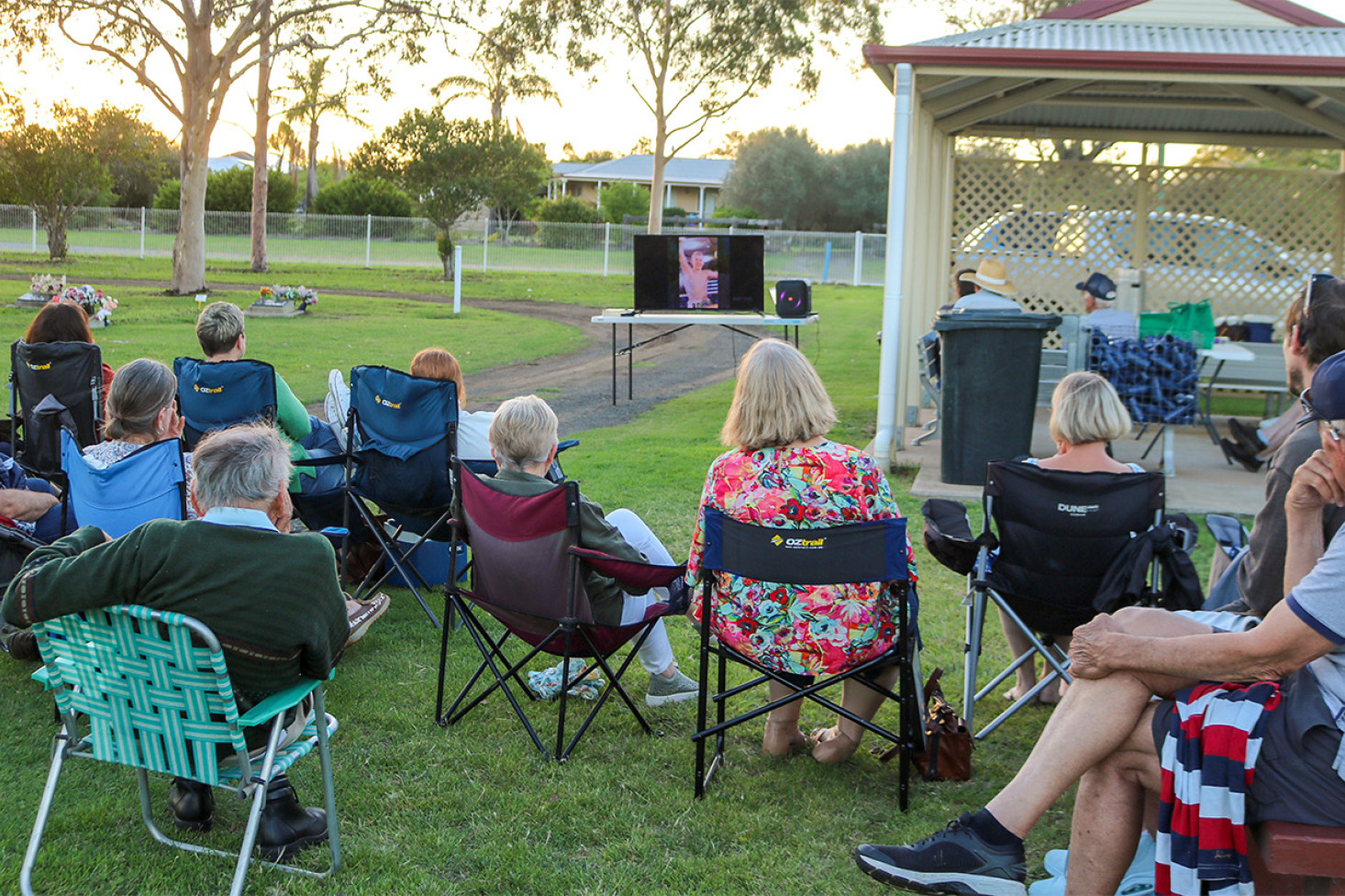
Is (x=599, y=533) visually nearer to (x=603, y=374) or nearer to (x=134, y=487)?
(x=134, y=487)

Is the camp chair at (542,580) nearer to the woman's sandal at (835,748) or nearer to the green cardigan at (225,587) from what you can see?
the woman's sandal at (835,748)

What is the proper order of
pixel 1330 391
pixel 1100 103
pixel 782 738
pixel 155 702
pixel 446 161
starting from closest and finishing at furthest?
pixel 1330 391 < pixel 155 702 < pixel 782 738 < pixel 1100 103 < pixel 446 161

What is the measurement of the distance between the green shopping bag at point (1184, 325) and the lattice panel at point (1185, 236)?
80.9 inches

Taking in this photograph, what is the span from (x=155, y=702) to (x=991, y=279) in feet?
26.7

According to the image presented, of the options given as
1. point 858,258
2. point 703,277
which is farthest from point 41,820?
point 858,258

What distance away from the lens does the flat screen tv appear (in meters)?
11.5

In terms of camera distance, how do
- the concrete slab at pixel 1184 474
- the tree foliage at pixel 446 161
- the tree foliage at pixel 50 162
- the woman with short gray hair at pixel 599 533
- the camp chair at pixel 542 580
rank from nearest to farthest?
the camp chair at pixel 542 580 → the woman with short gray hair at pixel 599 533 → the concrete slab at pixel 1184 474 → the tree foliage at pixel 50 162 → the tree foliage at pixel 446 161

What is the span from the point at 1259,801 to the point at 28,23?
78.4 feet

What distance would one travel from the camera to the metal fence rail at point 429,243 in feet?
104

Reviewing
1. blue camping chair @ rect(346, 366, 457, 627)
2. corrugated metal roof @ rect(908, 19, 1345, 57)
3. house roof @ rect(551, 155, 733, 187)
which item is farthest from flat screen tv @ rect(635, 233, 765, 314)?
house roof @ rect(551, 155, 733, 187)

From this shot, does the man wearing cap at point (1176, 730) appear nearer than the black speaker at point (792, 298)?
Yes

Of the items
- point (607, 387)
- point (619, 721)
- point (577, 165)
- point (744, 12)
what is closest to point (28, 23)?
point (607, 387)

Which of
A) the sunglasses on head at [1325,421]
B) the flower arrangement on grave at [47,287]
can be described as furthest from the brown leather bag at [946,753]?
the flower arrangement on grave at [47,287]

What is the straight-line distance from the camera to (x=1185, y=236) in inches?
444
